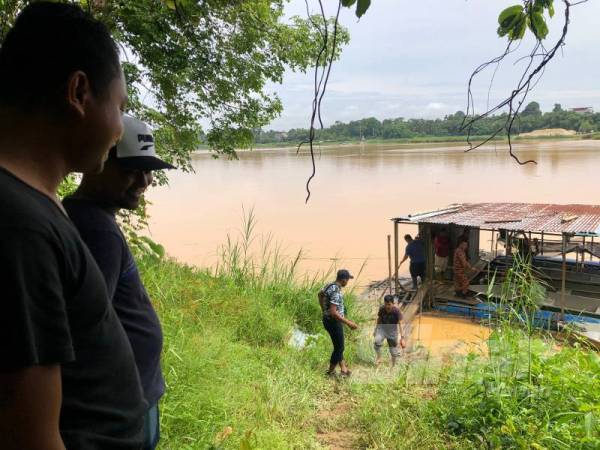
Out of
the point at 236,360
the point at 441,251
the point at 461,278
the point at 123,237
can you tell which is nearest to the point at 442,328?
the point at 461,278

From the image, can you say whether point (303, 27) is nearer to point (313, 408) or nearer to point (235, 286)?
point (235, 286)

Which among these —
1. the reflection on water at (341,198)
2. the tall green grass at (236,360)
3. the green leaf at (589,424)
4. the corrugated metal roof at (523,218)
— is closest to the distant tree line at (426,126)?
the reflection on water at (341,198)

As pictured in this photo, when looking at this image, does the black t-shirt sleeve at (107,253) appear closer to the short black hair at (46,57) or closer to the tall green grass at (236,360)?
the short black hair at (46,57)

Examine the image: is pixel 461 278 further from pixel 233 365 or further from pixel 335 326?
pixel 233 365

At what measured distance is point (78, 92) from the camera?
733 millimetres

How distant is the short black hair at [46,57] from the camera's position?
699mm

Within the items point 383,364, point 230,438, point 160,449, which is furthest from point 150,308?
point 383,364

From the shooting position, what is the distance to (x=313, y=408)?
10.9ft

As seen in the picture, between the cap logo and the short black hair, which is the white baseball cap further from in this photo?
the short black hair

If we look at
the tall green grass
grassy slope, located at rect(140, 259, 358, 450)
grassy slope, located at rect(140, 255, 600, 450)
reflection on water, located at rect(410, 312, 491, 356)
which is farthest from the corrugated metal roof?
grassy slope, located at rect(140, 255, 600, 450)

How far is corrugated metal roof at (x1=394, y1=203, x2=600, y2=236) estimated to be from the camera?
786 centimetres

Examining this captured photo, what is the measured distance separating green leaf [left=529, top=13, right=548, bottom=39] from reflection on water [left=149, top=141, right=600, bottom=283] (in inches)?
409

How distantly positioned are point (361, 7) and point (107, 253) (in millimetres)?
969

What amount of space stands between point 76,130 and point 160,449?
6.62 ft
